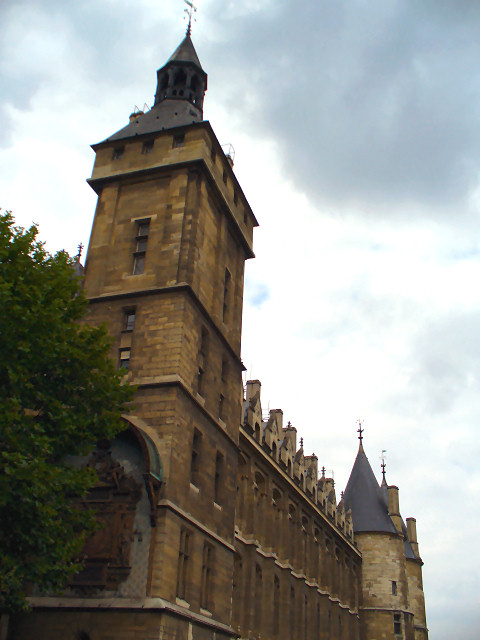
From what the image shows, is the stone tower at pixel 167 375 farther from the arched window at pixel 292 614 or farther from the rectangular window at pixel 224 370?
the arched window at pixel 292 614

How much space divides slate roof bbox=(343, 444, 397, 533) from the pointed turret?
37150 millimetres

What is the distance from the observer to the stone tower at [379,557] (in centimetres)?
5162

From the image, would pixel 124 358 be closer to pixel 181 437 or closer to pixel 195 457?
pixel 181 437

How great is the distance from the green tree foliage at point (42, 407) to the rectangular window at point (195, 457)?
5.20 m

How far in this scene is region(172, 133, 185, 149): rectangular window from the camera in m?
27.6

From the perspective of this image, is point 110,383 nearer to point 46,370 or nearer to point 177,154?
point 46,370

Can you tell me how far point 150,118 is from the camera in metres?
30.0

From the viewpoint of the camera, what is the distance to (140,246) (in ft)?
85.0

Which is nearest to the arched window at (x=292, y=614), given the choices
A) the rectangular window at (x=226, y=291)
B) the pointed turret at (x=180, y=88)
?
the rectangular window at (x=226, y=291)

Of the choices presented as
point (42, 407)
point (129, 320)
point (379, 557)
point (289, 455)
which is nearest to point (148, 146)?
point (129, 320)

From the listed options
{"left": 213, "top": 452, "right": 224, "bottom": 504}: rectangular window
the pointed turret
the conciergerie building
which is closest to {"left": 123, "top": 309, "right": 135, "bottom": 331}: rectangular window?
the conciergerie building

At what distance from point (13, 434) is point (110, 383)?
9.69ft

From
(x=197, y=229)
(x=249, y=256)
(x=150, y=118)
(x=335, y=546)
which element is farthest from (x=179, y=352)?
Result: (x=335, y=546)

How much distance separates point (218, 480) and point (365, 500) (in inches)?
1438
